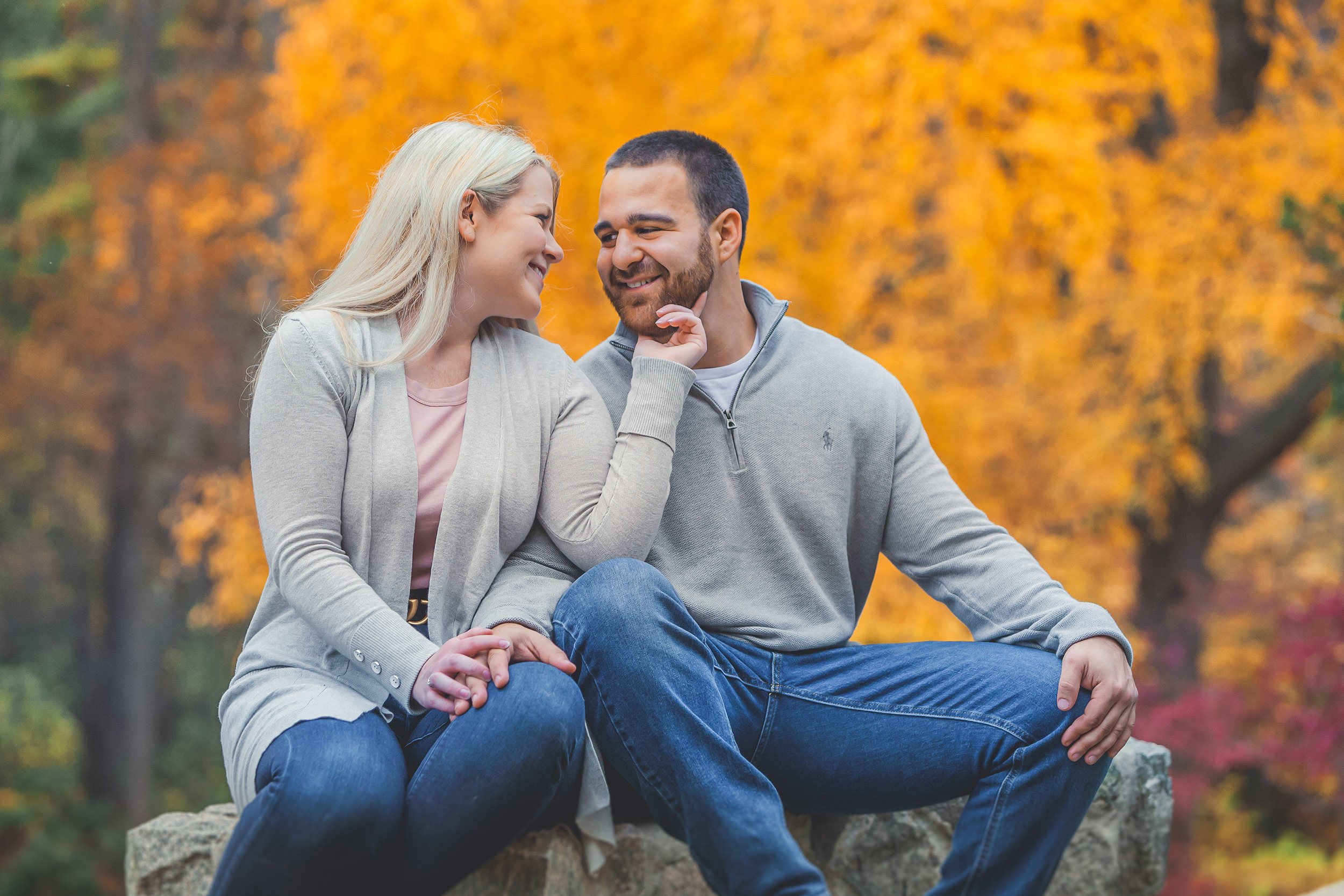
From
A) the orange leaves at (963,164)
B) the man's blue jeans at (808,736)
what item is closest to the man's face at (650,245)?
the man's blue jeans at (808,736)

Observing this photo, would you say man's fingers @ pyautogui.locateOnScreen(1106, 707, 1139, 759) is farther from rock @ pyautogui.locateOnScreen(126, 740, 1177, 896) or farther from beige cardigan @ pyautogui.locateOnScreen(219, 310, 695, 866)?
beige cardigan @ pyautogui.locateOnScreen(219, 310, 695, 866)

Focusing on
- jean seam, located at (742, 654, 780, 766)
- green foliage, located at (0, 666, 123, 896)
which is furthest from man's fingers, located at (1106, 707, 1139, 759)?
green foliage, located at (0, 666, 123, 896)

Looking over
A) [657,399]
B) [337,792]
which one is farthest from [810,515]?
[337,792]

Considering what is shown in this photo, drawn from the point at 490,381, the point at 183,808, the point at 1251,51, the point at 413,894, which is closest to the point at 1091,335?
the point at 1251,51

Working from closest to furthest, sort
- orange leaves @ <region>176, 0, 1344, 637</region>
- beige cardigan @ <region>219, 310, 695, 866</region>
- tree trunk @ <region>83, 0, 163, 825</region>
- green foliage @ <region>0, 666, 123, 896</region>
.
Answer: beige cardigan @ <region>219, 310, 695, 866</region> → orange leaves @ <region>176, 0, 1344, 637</region> → tree trunk @ <region>83, 0, 163, 825</region> → green foliage @ <region>0, 666, 123, 896</region>

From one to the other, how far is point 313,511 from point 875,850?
1.29m

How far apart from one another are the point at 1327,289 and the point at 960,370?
2527mm

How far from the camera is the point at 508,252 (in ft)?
6.84

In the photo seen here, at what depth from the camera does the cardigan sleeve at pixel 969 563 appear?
202 cm

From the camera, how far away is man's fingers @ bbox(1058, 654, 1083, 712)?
1875mm

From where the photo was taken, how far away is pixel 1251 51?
5.70 meters

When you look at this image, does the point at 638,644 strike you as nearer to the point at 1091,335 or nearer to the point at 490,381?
the point at 490,381

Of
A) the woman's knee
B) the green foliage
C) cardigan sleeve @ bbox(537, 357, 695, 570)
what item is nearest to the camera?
the woman's knee

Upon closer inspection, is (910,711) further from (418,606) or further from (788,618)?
(418,606)
